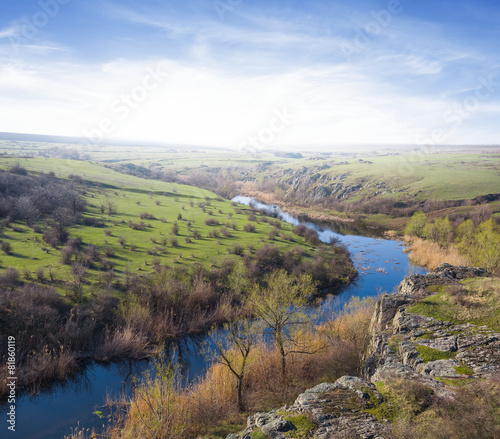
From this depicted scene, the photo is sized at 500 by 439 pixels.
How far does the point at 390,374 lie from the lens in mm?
15797

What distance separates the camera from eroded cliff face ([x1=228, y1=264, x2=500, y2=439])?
1241 centimetres

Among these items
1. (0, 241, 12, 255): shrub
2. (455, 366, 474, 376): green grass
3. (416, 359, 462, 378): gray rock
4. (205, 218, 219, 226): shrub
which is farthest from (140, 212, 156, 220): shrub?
(455, 366, 474, 376): green grass

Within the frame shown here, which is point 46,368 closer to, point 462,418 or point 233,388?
point 233,388

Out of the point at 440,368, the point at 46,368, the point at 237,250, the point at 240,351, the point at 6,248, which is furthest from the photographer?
the point at 237,250

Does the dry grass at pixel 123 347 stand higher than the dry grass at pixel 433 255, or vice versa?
the dry grass at pixel 433 255

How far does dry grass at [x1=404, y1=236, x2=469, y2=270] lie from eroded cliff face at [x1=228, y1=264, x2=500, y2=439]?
40261mm

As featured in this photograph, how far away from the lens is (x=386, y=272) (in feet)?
186

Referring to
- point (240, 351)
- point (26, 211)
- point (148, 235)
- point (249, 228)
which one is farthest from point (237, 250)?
point (26, 211)

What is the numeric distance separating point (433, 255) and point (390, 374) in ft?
178

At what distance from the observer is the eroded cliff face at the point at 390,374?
489 inches

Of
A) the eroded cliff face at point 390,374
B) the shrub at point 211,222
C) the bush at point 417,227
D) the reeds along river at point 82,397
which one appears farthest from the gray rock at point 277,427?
the bush at point 417,227

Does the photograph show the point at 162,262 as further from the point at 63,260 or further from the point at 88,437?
the point at 88,437

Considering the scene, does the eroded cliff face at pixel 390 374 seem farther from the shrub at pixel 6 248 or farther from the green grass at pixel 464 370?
the shrub at pixel 6 248

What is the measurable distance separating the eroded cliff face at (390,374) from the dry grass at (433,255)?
40261mm
